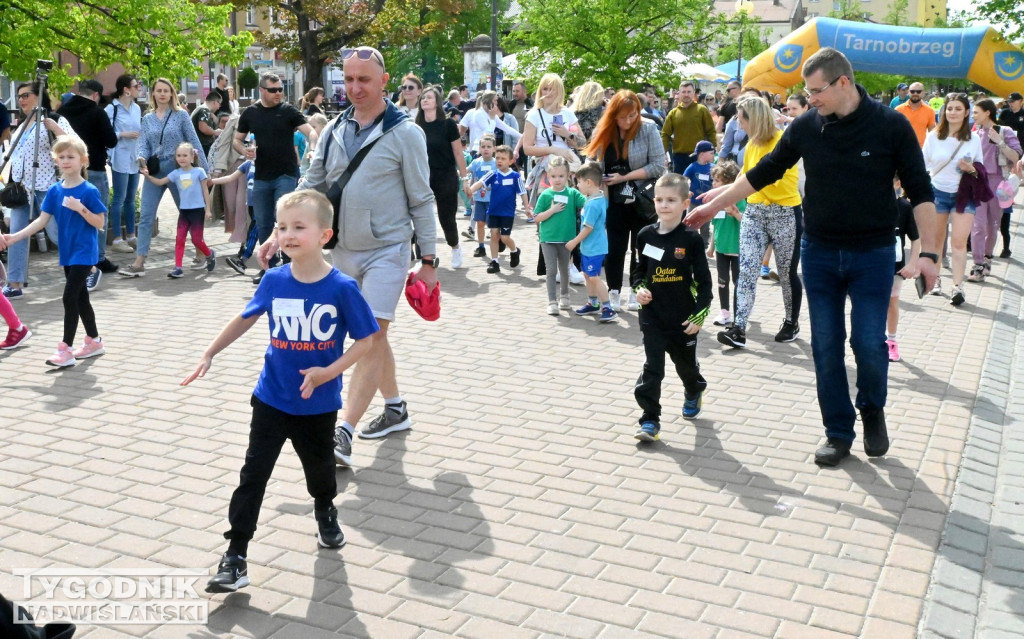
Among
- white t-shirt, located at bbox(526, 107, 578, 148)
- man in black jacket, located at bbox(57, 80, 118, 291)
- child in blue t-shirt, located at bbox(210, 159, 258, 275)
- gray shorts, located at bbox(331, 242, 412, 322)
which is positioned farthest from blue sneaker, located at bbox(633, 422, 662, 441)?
man in black jacket, located at bbox(57, 80, 118, 291)

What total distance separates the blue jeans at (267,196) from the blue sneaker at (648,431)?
5997 millimetres

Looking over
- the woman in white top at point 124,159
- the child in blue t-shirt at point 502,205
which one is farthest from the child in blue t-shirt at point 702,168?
the woman in white top at point 124,159

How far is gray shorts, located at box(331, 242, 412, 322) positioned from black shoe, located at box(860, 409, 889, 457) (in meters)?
2.60

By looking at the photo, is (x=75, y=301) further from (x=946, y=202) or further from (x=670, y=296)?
(x=946, y=202)

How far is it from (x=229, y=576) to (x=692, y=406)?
3.38m

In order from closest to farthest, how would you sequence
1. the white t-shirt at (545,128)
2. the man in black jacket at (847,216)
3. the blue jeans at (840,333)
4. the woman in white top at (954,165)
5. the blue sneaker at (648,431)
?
the man in black jacket at (847,216), the blue jeans at (840,333), the blue sneaker at (648,431), the woman in white top at (954,165), the white t-shirt at (545,128)

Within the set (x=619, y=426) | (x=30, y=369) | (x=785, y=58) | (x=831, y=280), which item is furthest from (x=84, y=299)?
(x=785, y=58)

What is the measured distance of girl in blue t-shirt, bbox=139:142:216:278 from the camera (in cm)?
1192

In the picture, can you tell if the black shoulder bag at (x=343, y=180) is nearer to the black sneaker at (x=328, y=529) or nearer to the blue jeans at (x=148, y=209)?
the black sneaker at (x=328, y=529)

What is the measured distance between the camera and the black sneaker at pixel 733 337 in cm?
876

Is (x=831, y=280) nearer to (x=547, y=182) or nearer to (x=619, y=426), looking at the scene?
(x=619, y=426)

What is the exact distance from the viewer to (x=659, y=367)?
6.38 m

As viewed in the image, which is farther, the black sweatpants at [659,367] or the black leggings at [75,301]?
the black leggings at [75,301]

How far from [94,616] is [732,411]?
13.6 ft
